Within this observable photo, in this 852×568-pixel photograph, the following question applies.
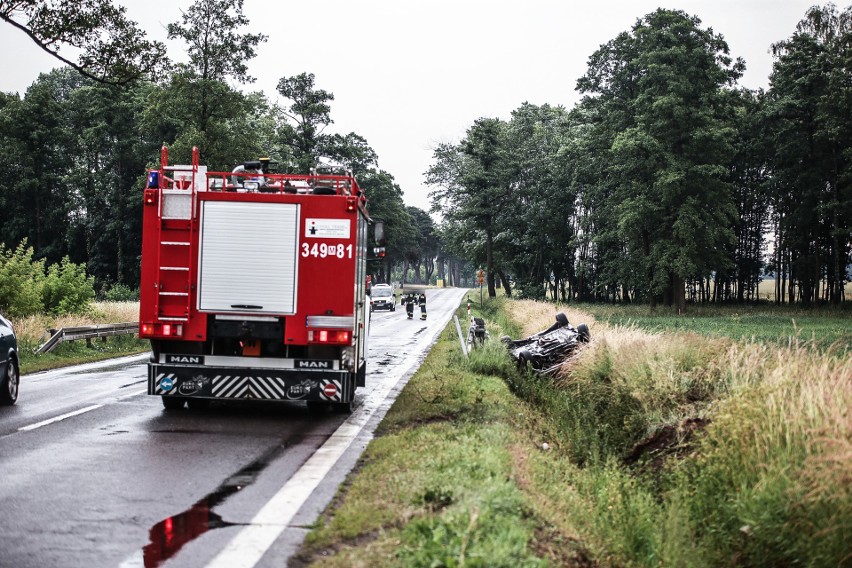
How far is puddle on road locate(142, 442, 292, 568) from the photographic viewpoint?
5.30m

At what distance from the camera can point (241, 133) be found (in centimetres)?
4453

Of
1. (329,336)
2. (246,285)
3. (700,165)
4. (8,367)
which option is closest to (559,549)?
(329,336)

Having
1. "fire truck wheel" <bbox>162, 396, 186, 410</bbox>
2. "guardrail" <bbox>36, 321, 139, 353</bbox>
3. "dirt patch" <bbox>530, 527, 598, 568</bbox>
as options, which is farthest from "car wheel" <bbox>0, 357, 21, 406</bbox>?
"dirt patch" <bbox>530, 527, 598, 568</bbox>

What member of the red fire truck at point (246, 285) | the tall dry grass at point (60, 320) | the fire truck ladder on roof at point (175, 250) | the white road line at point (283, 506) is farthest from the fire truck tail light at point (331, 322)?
the tall dry grass at point (60, 320)

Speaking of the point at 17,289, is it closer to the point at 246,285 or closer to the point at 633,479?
the point at 246,285

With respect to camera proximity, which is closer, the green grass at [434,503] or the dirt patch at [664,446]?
the green grass at [434,503]

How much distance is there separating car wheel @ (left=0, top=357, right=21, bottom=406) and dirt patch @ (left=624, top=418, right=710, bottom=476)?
8.75 m

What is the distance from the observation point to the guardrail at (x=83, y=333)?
21.2m

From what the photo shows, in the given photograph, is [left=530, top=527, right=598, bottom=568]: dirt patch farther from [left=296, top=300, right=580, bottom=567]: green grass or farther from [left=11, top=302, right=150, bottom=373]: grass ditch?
[left=11, top=302, right=150, bottom=373]: grass ditch

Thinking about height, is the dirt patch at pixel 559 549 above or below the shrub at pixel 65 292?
below

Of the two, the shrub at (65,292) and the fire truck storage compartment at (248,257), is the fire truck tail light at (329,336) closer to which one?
the fire truck storage compartment at (248,257)

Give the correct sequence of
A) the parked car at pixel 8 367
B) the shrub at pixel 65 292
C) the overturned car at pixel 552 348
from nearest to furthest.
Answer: the parked car at pixel 8 367 → the overturned car at pixel 552 348 → the shrub at pixel 65 292

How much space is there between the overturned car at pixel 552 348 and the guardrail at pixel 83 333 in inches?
466

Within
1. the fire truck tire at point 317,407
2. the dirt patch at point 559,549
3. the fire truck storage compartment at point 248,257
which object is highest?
the fire truck storage compartment at point 248,257
